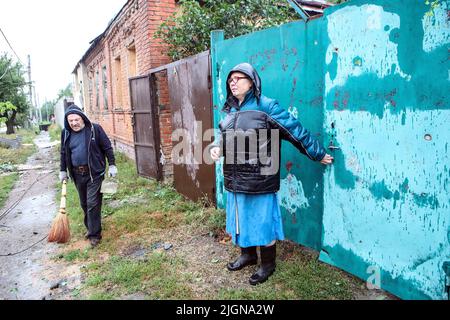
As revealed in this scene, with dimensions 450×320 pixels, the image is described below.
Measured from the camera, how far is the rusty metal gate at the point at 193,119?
4664 mm

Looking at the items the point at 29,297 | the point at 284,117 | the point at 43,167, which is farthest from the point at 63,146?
the point at 43,167

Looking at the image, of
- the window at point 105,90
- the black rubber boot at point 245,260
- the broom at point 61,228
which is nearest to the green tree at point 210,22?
the broom at point 61,228

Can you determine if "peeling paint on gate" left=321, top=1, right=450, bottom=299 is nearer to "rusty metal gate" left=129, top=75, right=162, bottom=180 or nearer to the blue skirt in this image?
the blue skirt

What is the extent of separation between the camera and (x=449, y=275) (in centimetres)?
214

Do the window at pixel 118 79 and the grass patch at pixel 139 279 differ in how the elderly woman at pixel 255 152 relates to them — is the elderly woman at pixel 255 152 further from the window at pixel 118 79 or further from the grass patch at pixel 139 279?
the window at pixel 118 79

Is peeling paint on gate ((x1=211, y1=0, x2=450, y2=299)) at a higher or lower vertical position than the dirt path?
higher

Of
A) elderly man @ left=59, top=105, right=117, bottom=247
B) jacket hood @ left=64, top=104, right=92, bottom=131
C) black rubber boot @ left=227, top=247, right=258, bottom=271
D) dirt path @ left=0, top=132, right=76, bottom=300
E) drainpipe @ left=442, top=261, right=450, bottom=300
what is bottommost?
dirt path @ left=0, top=132, right=76, bottom=300

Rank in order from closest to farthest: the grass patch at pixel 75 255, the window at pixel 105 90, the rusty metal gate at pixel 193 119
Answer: the grass patch at pixel 75 255
the rusty metal gate at pixel 193 119
the window at pixel 105 90

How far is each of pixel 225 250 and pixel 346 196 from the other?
5.01 ft

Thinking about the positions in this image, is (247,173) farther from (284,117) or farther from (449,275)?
(449,275)

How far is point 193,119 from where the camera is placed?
504cm

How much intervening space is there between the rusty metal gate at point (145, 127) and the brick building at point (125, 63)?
0.14 m

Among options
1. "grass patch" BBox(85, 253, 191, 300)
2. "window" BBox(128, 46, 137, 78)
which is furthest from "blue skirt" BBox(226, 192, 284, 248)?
"window" BBox(128, 46, 137, 78)

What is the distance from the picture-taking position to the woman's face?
2725 mm
